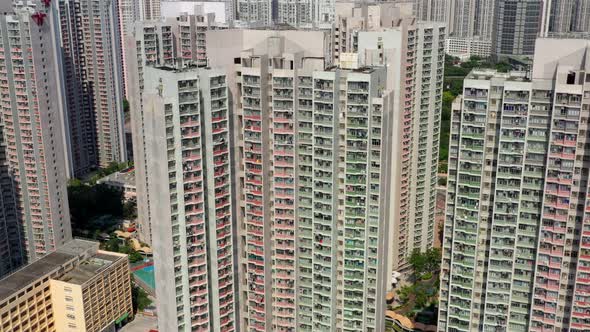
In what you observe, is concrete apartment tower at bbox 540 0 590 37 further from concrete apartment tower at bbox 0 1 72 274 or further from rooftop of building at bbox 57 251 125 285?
rooftop of building at bbox 57 251 125 285

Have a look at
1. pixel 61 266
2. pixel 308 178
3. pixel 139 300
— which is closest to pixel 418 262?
pixel 308 178

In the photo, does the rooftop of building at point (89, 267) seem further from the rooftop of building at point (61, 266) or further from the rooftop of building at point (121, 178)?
the rooftop of building at point (121, 178)

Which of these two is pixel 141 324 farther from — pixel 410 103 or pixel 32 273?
A: pixel 410 103

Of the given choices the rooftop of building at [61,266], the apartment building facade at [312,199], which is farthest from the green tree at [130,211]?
the apartment building facade at [312,199]

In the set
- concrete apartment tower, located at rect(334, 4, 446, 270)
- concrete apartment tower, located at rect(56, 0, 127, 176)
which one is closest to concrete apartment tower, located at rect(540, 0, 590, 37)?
concrete apartment tower, located at rect(334, 4, 446, 270)

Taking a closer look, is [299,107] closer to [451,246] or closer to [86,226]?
[451,246]

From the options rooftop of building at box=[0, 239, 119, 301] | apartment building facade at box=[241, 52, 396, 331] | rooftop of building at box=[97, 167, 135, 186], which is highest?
apartment building facade at box=[241, 52, 396, 331]

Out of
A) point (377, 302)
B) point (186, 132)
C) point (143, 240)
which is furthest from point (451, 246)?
point (143, 240)
